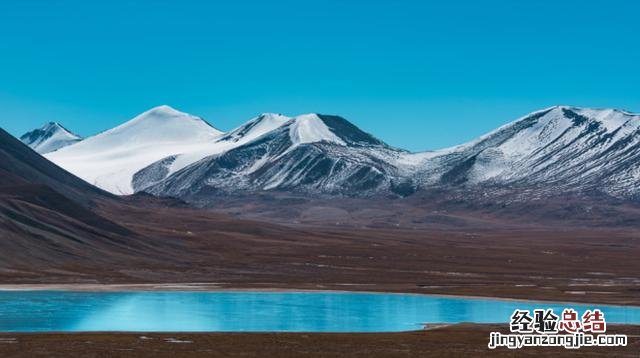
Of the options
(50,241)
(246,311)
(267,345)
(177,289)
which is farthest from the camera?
(50,241)

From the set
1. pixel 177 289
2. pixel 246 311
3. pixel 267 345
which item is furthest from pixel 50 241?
pixel 267 345

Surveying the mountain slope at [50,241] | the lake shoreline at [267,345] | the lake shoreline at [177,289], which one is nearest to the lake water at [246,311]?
the lake shoreline at [177,289]

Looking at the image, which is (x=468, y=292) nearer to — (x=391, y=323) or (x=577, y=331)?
(x=391, y=323)

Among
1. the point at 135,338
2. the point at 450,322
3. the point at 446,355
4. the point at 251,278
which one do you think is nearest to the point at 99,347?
the point at 135,338

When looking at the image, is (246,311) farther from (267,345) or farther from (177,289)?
(267,345)

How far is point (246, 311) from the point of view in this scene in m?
111

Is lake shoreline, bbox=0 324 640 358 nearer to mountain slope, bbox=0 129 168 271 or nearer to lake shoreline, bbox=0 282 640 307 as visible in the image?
lake shoreline, bbox=0 282 640 307

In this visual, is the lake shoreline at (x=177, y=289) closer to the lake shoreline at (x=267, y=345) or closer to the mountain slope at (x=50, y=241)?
the mountain slope at (x=50, y=241)

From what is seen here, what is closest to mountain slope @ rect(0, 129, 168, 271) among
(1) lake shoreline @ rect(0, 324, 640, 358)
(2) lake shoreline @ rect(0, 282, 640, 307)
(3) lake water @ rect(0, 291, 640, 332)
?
(2) lake shoreline @ rect(0, 282, 640, 307)

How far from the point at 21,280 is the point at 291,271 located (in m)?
50.6

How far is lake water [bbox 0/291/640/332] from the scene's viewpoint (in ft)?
313

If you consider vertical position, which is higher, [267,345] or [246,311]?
[246,311]

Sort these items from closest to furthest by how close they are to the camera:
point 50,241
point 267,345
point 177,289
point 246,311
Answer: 1. point 267,345
2. point 246,311
3. point 177,289
4. point 50,241

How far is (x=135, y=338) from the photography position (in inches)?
3164
